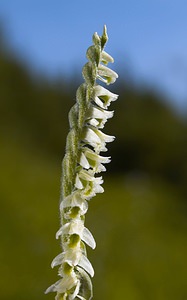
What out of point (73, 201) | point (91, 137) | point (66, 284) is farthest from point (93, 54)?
point (66, 284)

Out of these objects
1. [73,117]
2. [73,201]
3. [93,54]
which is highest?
[93,54]

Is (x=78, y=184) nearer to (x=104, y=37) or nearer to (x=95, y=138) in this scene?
(x=95, y=138)

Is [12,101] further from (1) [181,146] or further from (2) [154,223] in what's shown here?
(2) [154,223]

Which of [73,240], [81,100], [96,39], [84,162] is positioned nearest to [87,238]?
[73,240]

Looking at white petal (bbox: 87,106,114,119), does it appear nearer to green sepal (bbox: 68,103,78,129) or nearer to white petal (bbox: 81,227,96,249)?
green sepal (bbox: 68,103,78,129)

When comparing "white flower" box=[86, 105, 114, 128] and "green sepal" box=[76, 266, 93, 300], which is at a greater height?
"white flower" box=[86, 105, 114, 128]

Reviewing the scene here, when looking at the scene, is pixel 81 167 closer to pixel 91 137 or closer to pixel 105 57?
pixel 91 137

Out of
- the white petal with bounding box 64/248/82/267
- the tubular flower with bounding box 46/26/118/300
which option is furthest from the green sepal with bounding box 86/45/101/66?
the white petal with bounding box 64/248/82/267

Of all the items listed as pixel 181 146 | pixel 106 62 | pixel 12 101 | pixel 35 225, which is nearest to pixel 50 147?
pixel 12 101

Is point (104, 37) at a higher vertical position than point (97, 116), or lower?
higher
